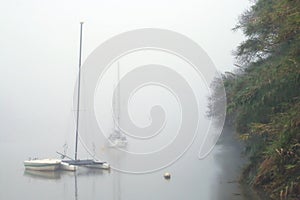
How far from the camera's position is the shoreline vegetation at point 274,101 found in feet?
24.6

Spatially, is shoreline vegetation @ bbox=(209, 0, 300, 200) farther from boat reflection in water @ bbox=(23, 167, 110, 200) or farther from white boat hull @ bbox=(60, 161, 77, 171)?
white boat hull @ bbox=(60, 161, 77, 171)

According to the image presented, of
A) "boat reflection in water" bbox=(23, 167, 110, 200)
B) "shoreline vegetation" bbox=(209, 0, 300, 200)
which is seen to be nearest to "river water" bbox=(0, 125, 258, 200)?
"boat reflection in water" bbox=(23, 167, 110, 200)

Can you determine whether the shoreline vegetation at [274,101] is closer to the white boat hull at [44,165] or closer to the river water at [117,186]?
the river water at [117,186]

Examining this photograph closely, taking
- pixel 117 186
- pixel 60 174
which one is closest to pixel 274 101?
pixel 117 186

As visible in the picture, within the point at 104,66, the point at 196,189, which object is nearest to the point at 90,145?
the point at 104,66

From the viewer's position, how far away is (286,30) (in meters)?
8.08

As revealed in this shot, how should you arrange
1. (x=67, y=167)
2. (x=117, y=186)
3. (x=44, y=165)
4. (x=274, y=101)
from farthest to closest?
(x=44, y=165) → (x=67, y=167) → (x=117, y=186) → (x=274, y=101)

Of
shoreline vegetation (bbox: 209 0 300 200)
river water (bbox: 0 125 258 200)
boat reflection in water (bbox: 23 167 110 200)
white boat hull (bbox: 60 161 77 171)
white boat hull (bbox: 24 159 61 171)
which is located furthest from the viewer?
white boat hull (bbox: 24 159 61 171)

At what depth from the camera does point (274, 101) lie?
11.6 metres

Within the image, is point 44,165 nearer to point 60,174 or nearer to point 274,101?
point 60,174

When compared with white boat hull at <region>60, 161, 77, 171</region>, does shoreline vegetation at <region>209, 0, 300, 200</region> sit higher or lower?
higher

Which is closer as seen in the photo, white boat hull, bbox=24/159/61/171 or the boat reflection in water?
the boat reflection in water

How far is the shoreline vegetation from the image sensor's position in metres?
7.50

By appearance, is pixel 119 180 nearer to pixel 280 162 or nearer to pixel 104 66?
pixel 104 66
